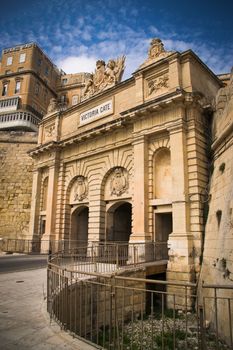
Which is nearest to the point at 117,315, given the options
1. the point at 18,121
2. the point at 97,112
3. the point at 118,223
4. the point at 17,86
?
the point at 118,223

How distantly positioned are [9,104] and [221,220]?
34.8 m

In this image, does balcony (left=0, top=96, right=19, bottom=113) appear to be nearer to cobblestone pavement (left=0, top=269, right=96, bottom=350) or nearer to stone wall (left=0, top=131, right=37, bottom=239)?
stone wall (left=0, top=131, right=37, bottom=239)

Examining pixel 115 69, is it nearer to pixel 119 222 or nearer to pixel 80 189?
pixel 80 189

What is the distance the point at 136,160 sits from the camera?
14.1m

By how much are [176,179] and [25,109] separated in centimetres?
2940

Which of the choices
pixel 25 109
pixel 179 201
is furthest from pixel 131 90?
pixel 25 109

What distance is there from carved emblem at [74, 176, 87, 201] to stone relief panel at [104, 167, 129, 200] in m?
2.16

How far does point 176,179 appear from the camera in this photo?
1221cm

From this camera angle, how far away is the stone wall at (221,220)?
7062 millimetres

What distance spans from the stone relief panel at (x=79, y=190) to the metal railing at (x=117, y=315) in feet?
27.9

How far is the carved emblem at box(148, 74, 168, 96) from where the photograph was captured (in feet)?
47.1

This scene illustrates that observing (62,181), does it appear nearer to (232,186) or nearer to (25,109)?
(232,186)

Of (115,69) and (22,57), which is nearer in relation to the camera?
(115,69)

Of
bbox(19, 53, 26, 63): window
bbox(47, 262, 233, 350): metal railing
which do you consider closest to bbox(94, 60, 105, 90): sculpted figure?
bbox(47, 262, 233, 350): metal railing
